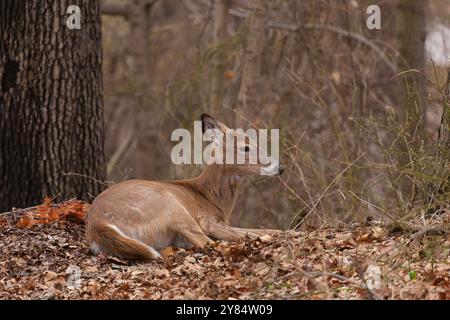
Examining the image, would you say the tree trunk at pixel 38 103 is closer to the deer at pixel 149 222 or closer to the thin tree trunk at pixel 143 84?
the deer at pixel 149 222

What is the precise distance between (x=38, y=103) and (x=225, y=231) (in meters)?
2.39

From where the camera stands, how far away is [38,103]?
975 cm

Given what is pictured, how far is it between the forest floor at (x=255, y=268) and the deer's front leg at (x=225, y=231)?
1.70ft

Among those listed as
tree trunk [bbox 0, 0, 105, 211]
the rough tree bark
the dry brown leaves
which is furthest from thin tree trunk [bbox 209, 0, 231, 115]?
the dry brown leaves

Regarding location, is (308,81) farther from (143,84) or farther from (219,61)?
(143,84)

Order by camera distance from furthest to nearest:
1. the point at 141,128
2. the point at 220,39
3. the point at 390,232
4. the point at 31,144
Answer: the point at 141,128, the point at 220,39, the point at 31,144, the point at 390,232

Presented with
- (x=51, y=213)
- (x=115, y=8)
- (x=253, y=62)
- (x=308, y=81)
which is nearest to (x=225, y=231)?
(x=51, y=213)

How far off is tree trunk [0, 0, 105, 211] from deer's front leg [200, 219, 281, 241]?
1639 millimetres

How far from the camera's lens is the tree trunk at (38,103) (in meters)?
9.73
